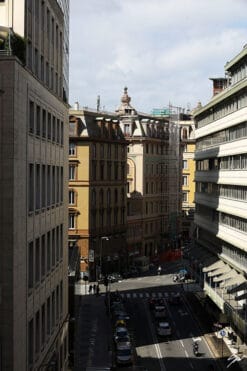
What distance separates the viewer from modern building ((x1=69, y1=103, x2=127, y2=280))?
10500 centimetres

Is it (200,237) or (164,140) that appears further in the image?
(164,140)

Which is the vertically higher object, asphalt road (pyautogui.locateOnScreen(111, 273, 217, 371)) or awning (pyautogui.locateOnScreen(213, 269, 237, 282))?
awning (pyautogui.locateOnScreen(213, 269, 237, 282))

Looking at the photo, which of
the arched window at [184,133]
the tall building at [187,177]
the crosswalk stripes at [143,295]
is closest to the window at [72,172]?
the crosswalk stripes at [143,295]

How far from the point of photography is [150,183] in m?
137

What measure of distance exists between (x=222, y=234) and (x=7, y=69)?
160 feet

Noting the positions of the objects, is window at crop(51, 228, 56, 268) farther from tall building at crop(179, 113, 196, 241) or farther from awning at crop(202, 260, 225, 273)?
tall building at crop(179, 113, 196, 241)

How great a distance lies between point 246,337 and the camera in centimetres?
5350

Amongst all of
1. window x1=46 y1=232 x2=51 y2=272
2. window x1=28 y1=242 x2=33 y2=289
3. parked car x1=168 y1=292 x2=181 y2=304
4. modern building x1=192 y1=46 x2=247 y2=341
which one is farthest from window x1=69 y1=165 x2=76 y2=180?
window x1=28 y1=242 x2=33 y2=289

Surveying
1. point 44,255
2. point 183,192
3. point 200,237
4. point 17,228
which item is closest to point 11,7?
point 17,228

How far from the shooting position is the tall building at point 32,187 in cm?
2717

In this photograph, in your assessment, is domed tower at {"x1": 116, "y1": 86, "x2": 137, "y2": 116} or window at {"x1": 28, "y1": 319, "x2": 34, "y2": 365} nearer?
window at {"x1": 28, "y1": 319, "x2": 34, "y2": 365}

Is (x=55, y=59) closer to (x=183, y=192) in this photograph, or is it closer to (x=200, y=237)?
(x=200, y=237)

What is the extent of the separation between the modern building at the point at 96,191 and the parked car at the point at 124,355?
131 feet

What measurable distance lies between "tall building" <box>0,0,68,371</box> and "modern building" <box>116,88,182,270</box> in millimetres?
81530
